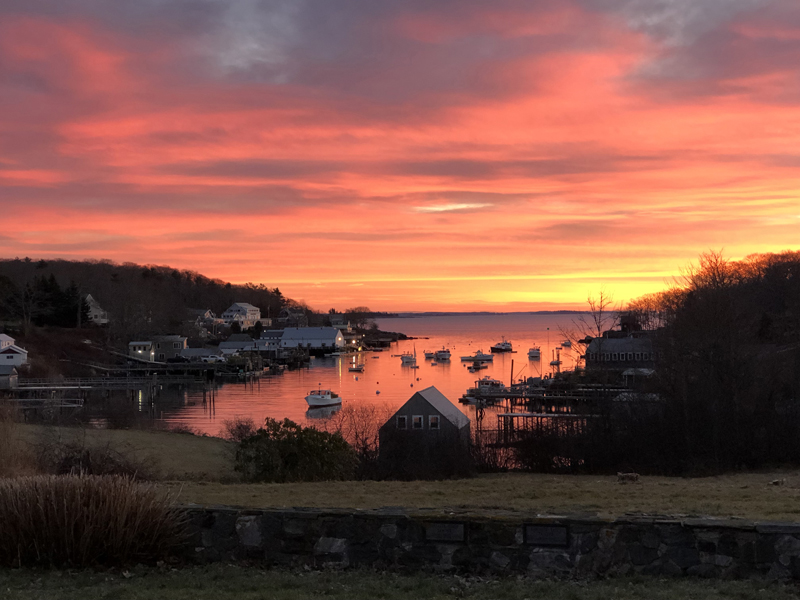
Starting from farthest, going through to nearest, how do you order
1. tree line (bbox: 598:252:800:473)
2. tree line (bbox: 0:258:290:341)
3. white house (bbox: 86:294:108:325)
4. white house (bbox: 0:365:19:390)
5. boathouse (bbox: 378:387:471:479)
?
white house (bbox: 86:294:108:325)
tree line (bbox: 0:258:290:341)
white house (bbox: 0:365:19:390)
tree line (bbox: 598:252:800:473)
boathouse (bbox: 378:387:471:479)

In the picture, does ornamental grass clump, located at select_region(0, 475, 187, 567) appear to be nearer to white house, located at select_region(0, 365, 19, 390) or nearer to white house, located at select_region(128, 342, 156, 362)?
white house, located at select_region(0, 365, 19, 390)

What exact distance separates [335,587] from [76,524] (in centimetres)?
304

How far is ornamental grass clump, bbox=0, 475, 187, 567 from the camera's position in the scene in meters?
7.73

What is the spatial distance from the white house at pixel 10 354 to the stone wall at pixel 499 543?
280 feet

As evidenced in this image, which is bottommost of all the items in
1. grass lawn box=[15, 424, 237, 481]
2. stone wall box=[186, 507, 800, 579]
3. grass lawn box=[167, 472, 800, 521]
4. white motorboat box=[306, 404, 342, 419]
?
white motorboat box=[306, 404, 342, 419]

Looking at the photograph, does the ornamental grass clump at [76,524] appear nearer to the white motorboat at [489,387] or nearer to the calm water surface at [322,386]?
the calm water surface at [322,386]

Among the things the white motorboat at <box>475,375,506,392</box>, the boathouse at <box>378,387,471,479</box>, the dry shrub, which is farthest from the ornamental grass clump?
the white motorboat at <box>475,375,506,392</box>

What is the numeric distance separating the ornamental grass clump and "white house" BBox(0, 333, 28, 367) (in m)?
84.7

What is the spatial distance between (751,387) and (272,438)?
85.9ft

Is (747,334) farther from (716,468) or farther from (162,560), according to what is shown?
(162,560)

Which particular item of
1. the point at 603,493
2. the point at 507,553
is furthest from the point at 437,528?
the point at 603,493

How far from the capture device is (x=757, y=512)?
38.7 ft

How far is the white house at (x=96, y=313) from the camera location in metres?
130

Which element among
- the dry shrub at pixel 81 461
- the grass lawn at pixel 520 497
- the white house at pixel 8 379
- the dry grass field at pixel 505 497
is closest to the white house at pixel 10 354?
the white house at pixel 8 379
